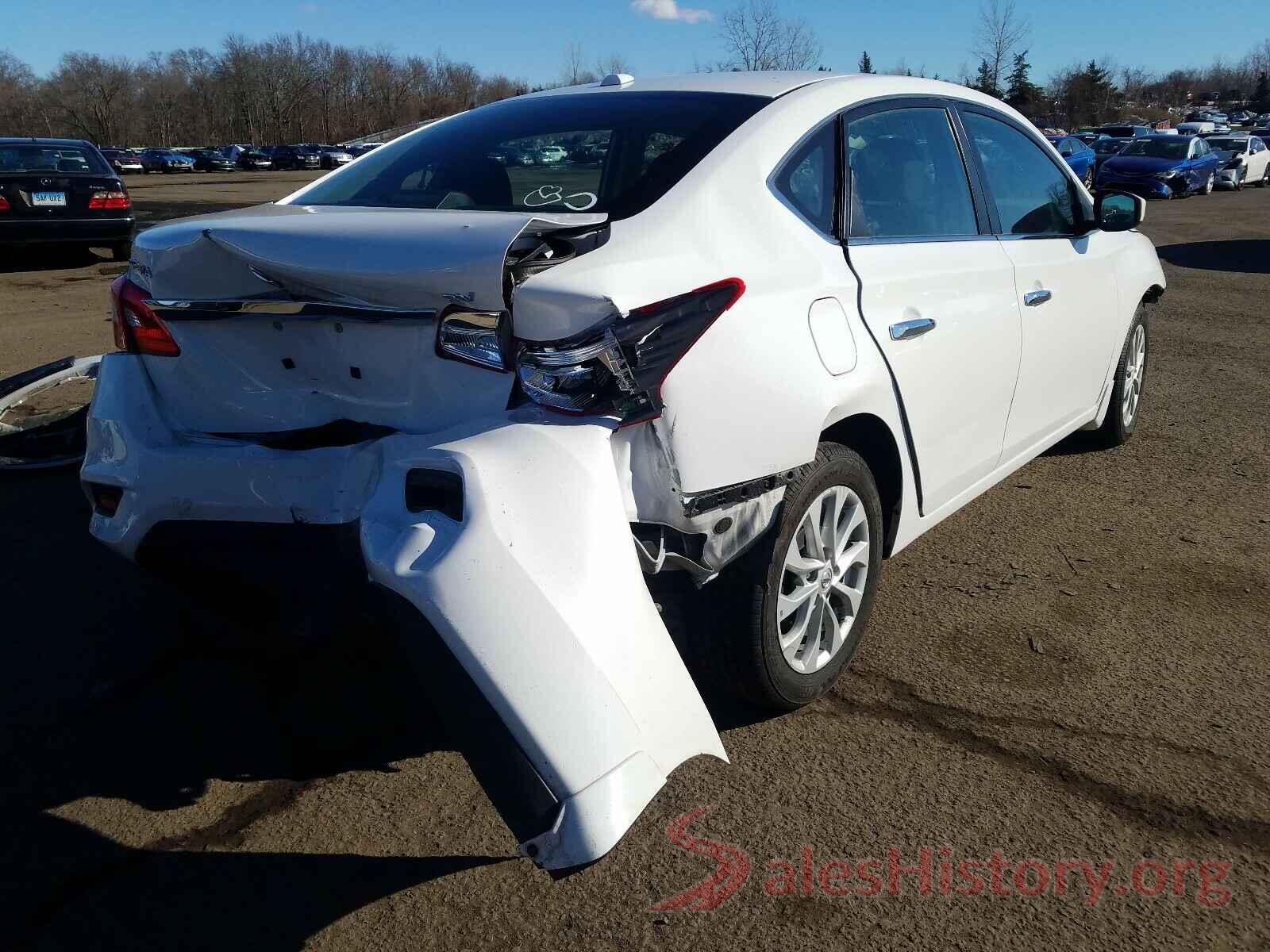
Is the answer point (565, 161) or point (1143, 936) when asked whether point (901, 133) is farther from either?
point (1143, 936)

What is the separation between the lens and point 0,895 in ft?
7.56

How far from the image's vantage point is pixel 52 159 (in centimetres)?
1273

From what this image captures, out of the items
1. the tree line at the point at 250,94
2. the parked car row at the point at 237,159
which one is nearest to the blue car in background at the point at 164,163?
the parked car row at the point at 237,159

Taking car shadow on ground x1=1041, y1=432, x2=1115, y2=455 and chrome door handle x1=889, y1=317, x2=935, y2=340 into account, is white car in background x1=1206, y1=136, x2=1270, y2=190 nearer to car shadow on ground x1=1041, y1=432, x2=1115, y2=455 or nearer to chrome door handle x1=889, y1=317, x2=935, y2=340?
car shadow on ground x1=1041, y1=432, x2=1115, y2=455

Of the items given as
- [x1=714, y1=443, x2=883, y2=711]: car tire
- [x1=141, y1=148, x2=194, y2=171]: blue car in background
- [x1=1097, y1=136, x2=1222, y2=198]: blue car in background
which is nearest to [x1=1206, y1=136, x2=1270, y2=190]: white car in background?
[x1=1097, y1=136, x2=1222, y2=198]: blue car in background

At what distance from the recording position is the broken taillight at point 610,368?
2178mm

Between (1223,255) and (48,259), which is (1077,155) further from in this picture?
(48,259)

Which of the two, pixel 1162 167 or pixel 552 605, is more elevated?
pixel 1162 167

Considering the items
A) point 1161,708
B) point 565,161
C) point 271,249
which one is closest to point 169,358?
point 271,249

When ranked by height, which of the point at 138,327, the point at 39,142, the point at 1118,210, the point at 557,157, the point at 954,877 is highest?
the point at 39,142

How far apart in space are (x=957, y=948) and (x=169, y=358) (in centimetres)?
237

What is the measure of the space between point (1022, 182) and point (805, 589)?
2.17 m

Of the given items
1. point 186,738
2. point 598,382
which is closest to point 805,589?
point 598,382

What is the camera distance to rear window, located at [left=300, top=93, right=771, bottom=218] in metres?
2.75
